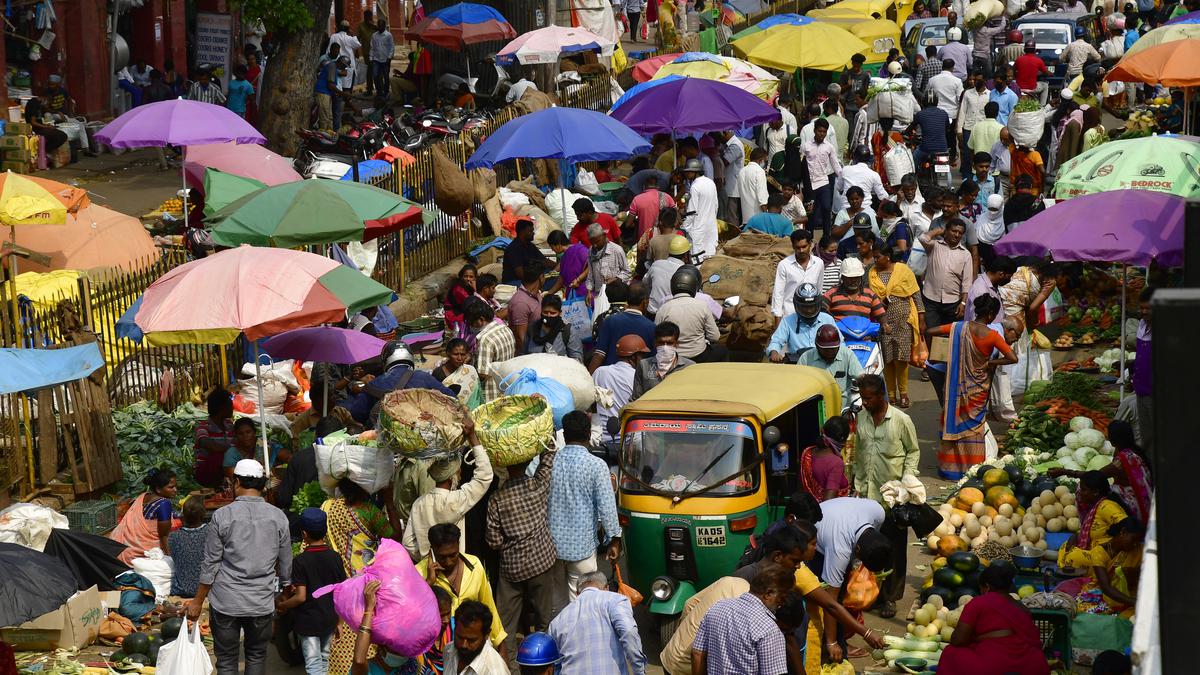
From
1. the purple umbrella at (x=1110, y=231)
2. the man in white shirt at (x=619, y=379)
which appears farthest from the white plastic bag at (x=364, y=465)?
the purple umbrella at (x=1110, y=231)

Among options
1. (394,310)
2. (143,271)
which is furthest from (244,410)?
(394,310)

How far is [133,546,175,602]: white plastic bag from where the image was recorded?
37.7 feet

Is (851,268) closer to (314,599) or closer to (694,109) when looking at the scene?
(694,109)

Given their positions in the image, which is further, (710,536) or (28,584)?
(710,536)

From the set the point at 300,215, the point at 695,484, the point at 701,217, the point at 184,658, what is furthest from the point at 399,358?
the point at 701,217

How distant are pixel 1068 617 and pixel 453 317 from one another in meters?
7.45

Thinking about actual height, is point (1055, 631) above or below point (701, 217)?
below

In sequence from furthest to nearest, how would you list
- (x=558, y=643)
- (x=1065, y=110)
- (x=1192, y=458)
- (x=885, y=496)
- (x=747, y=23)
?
(x=747, y=23), (x=1065, y=110), (x=885, y=496), (x=558, y=643), (x=1192, y=458)

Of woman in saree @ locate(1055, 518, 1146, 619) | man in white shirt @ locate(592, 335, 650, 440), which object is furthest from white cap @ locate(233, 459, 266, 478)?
woman in saree @ locate(1055, 518, 1146, 619)

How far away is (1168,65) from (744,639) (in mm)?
11971

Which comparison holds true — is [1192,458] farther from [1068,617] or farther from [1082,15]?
[1082,15]

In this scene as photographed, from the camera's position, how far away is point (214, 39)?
29.2 m

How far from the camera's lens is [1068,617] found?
31.2 feet

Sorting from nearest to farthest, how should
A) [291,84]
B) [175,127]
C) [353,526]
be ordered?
[353,526] → [175,127] → [291,84]
